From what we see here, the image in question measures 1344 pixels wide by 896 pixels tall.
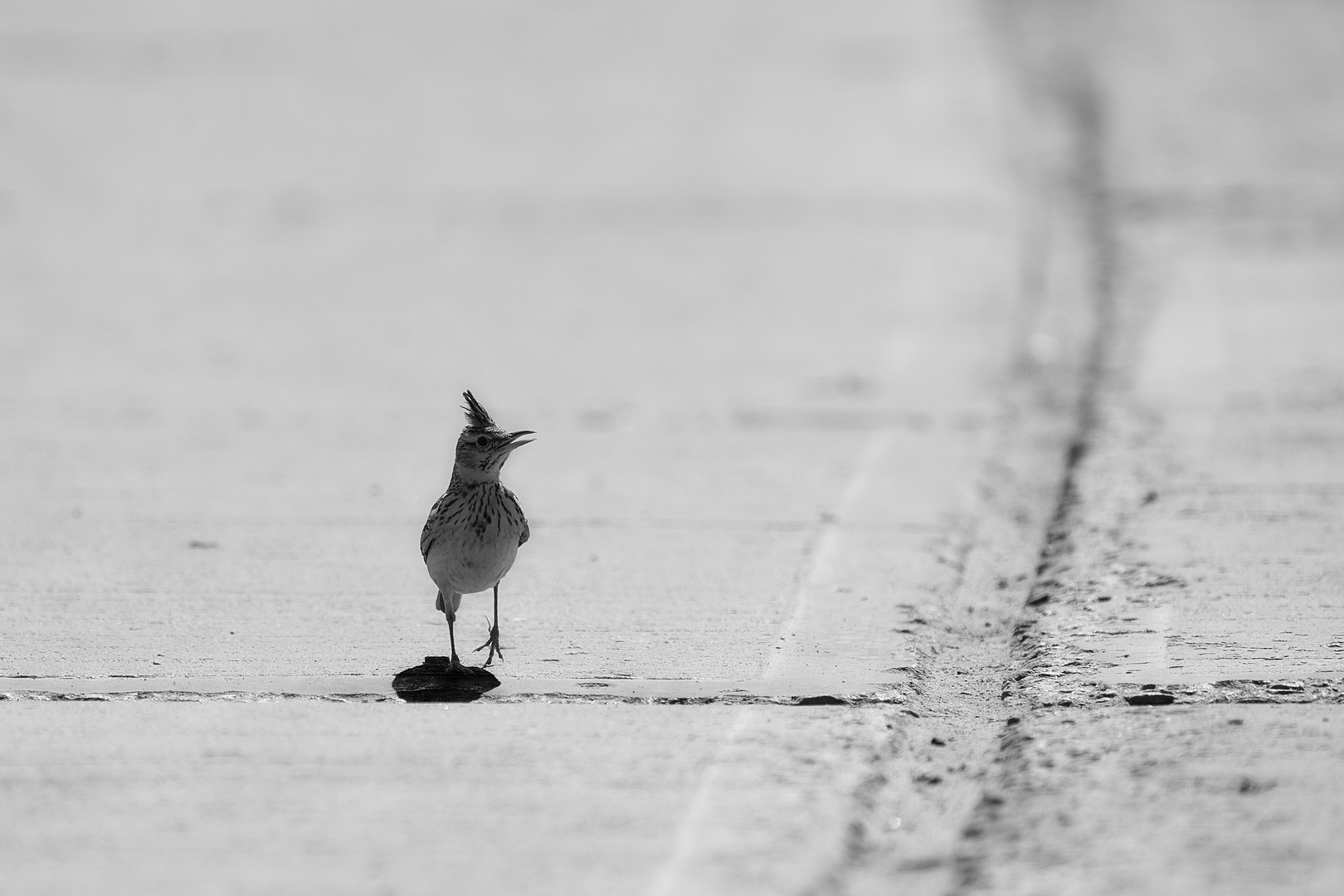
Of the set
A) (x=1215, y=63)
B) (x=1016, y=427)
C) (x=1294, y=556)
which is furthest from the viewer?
(x=1215, y=63)

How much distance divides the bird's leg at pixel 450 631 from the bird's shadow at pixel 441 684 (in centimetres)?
1

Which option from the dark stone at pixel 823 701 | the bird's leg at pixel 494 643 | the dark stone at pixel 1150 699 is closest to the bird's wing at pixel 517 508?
the bird's leg at pixel 494 643

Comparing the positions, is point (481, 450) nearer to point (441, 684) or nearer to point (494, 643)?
point (494, 643)

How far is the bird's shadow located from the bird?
1.6 inches

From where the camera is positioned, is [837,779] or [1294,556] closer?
[837,779]

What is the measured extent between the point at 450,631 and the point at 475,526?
32 cm

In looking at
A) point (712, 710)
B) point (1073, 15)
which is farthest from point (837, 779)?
point (1073, 15)

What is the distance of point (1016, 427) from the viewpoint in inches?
320

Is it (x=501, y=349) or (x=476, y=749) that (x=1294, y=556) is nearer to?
(x=476, y=749)

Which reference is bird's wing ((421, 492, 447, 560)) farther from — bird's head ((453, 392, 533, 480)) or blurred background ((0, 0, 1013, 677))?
blurred background ((0, 0, 1013, 677))

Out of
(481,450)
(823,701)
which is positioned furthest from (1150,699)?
(481,450)

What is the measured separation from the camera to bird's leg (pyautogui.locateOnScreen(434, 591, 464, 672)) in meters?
5.27

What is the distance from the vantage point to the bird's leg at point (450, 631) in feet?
17.3

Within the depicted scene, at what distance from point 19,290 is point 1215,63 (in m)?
12.4
